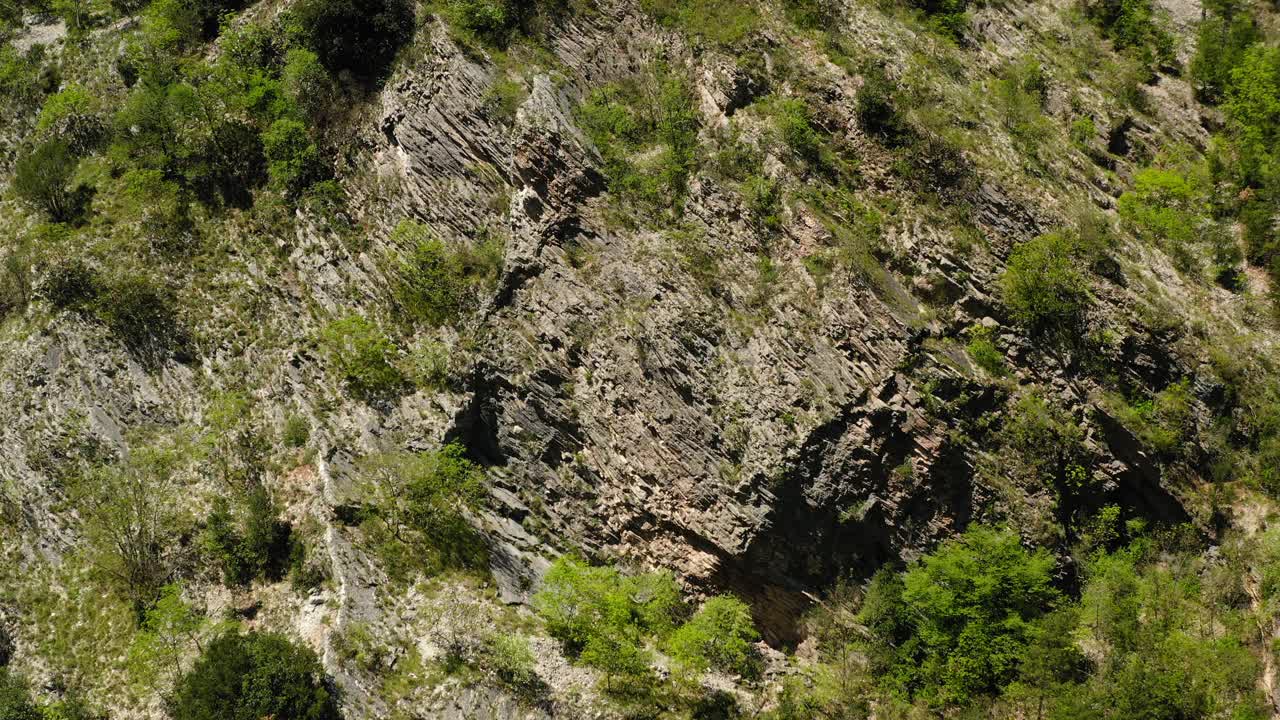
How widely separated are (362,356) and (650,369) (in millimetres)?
9249

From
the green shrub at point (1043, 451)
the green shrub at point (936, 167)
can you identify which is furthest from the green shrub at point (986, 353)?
the green shrub at point (936, 167)

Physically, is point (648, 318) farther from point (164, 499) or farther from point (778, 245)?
point (164, 499)

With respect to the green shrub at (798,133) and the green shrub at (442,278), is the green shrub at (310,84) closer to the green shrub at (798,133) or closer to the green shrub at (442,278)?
the green shrub at (442,278)

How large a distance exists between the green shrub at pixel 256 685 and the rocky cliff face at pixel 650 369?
76 centimetres

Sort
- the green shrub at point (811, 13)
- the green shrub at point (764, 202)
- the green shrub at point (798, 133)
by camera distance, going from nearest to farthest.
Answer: the green shrub at point (764, 202), the green shrub at point (798, 133), the green shrub at point (811, 13)

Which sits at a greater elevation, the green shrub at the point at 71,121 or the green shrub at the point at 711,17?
the green shrub at the point at 711,17

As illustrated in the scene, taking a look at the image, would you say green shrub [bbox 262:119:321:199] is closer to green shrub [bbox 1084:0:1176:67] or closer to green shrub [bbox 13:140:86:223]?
green shrub [bbox 13:140:86:223]

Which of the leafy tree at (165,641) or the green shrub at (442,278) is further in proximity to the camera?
the green shrub at (442,278)

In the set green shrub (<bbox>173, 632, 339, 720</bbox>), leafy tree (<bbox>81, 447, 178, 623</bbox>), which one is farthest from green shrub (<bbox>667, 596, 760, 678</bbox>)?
leafy tree (<bbox>81, 447, 178, 623</bbox>)

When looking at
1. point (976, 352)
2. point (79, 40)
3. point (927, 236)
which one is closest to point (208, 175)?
point (79, 40)

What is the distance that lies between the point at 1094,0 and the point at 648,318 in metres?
29.2

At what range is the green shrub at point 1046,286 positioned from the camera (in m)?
26.7

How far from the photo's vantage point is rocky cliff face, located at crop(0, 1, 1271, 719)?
81.0ft

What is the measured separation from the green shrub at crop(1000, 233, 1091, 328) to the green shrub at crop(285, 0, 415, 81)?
2275 cm
